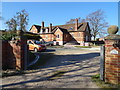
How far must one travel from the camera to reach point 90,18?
3916cm

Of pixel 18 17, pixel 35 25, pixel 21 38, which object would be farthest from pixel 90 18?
pixel 21 38

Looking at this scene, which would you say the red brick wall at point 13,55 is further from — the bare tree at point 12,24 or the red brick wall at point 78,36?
the red brick wall at point 78,36

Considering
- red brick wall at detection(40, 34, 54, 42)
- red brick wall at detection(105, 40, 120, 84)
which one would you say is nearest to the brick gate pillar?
red brick wall at detection(105, 40, 120, 84)

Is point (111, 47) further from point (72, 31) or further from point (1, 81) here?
point (72, 31)

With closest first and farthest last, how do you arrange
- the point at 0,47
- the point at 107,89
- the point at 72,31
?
the point at 107,89 < the point at 0,47 < the point at 72,31

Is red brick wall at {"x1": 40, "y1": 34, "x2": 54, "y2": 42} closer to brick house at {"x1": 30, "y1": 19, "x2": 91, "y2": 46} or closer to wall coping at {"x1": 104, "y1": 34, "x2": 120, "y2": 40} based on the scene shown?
brick house at {"x1": 30, "y1": 19, "x2": 91, "y2": 46}

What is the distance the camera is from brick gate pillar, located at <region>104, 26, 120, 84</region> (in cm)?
343

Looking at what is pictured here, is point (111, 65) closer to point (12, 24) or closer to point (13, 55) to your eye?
point (13, 55)

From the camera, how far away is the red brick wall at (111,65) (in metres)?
3.45

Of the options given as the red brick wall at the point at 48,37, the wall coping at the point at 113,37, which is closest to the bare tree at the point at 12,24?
the red brick wall at the point at 48,37

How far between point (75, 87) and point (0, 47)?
453 centimetres

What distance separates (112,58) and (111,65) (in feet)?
0.87

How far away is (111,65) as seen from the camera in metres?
3.55

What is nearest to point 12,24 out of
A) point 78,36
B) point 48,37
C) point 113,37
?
point 48,37
